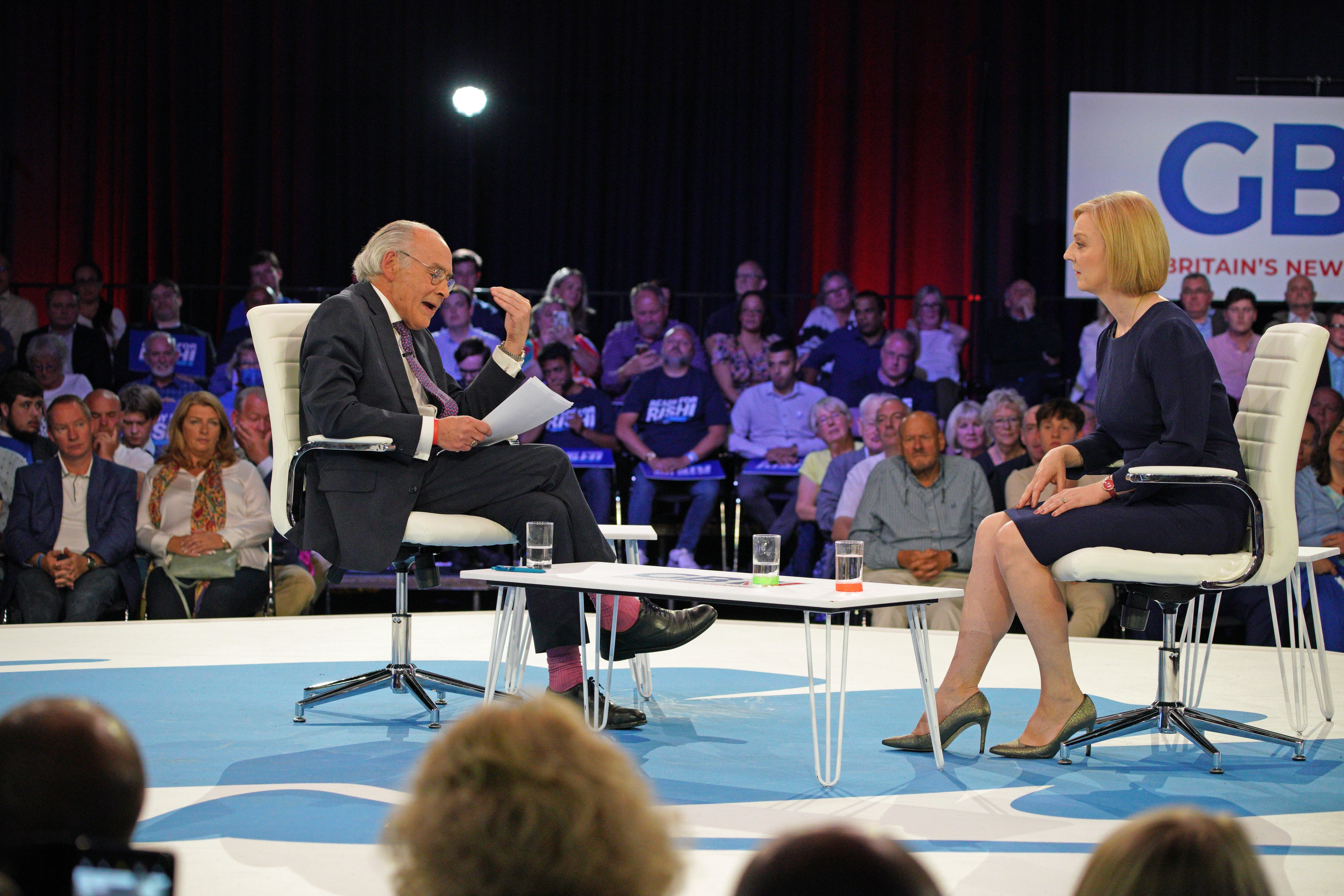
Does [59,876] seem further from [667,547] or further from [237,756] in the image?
[667,547]

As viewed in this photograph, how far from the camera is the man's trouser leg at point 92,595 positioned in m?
4.45

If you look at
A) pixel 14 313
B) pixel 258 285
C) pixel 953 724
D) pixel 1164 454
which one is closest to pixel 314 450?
pixel 953 724

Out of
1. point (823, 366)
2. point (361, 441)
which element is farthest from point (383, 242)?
point (823, 366)

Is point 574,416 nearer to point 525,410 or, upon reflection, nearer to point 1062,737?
point 525,410

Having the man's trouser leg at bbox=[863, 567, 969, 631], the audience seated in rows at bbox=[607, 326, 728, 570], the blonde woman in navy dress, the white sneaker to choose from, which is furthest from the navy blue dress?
the audience seated in rows at bbox=[607, 326, 728, 570]

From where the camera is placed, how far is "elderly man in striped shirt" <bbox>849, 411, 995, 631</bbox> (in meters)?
4.55

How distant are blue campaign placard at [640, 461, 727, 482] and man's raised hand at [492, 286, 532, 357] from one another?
8.28 feet

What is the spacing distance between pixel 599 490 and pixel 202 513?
6.06ft

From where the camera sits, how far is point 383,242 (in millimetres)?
3178

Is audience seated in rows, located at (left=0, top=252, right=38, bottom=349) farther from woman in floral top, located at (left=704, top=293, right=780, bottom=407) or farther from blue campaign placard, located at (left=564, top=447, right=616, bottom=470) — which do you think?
woman in floral top, located at (left=704, top=293, right=780, bottom=407)

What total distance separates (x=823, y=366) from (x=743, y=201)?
2.09 meters

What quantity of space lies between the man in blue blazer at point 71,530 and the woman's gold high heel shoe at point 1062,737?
127 inches

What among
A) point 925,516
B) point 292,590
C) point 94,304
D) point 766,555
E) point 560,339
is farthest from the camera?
Answer: point 94,304

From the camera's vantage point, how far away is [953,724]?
2.67 metres
